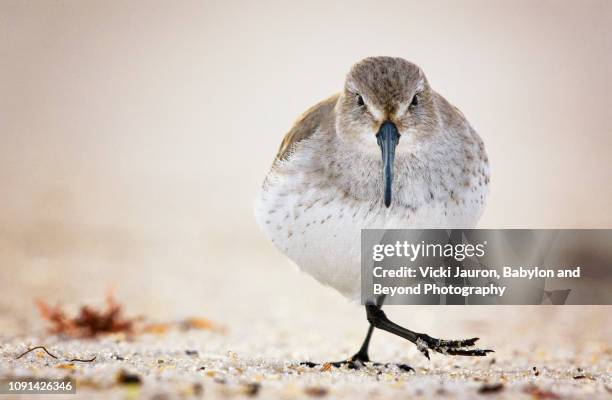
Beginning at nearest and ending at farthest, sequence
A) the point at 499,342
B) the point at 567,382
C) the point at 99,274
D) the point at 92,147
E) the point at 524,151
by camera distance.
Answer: the point at 567,382, the point at 499,342, the point at 99,274, the point at 524,151, the point at 92,147

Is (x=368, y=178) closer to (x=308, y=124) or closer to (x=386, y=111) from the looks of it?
(x=386, y=111)

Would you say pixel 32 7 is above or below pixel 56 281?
above

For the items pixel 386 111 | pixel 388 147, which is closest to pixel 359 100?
pixel 386 111

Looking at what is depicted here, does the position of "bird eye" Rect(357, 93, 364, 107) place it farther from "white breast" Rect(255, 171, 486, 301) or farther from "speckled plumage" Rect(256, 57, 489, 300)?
"white breast" Rect(255, 171, 486, 301)

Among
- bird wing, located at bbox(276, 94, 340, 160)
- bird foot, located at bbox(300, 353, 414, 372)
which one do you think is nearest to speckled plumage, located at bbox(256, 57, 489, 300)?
bird wing, located at bbox(276, 94, 340, 160)

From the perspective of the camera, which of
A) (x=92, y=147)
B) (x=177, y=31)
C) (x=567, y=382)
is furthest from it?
(x=177, y=31)

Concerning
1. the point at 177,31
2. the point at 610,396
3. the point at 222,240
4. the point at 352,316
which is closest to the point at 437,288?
the point at 610,396

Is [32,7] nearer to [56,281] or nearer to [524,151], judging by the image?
[524,151]

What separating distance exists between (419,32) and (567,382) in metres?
17.5

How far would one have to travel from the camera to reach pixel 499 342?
644cm

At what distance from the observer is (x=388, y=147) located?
4426 millimetres

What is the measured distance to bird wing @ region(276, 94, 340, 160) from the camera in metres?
5.04

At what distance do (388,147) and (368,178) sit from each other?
0.25m

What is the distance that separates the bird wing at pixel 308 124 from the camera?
5039 millimetres
